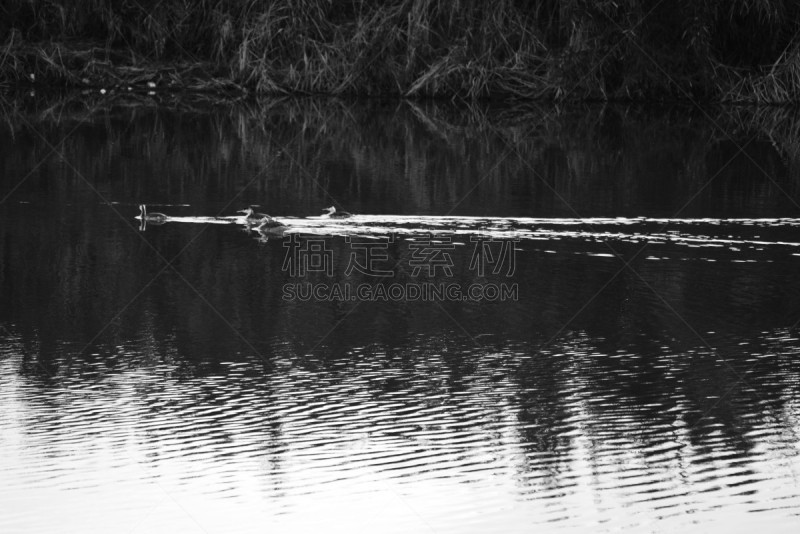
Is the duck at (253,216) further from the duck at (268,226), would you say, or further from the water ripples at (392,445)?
the water ripples at (392,445)

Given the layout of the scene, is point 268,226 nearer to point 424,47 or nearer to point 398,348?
point 398,348

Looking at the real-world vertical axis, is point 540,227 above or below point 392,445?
above

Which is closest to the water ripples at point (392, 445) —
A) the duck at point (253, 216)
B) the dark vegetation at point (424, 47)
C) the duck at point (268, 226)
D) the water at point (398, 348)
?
the water at point (398, 348)

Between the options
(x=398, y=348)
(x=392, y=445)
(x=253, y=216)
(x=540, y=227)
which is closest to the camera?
(x=392, y=445)

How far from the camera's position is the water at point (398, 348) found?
5.63m

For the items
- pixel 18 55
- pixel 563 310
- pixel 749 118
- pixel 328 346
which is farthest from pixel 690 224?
pixel 18 55

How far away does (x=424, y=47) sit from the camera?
24.3 meters

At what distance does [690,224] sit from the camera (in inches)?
482

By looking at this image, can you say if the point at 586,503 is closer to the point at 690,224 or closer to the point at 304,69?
the point at 690,224

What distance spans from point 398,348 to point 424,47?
16943 millimetres

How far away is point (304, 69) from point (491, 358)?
17765 millimetres

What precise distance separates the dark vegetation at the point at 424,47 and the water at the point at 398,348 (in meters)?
7.67

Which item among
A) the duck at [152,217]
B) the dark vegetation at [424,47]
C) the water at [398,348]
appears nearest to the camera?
the water at [398,348]

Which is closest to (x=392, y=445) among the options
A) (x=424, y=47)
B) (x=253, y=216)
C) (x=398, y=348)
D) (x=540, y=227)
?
(x=398, y=348)
